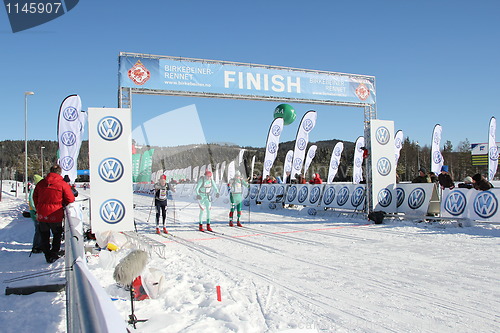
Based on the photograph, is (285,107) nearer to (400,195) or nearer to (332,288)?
(400,195)

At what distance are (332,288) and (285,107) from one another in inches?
678

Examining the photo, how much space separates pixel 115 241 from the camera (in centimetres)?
764

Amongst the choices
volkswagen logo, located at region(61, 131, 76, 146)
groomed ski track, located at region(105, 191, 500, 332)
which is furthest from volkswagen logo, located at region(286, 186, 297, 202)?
volkswagen logo, located at region(61, 131, 76, 146)

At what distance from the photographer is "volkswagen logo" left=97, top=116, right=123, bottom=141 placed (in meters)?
8.90

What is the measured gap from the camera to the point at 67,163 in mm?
16516

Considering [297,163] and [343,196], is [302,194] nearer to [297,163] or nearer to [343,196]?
[343,196]

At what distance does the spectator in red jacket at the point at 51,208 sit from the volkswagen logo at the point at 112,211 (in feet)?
7.01

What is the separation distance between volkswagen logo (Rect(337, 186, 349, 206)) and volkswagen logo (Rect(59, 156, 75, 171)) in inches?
464

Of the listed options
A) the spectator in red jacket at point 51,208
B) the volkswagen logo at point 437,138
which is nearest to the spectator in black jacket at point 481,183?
the spectator in red jacket at point 51,208

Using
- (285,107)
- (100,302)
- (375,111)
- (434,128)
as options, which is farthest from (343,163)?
(100,302)

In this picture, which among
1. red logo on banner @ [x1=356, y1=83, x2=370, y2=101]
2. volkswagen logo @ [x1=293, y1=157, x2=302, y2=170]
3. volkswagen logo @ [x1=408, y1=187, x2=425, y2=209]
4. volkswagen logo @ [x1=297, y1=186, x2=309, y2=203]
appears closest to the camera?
volkswagen logo @ [x1=408, y1=187, x2=425, y2=209]

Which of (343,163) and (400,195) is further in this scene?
(343,163)

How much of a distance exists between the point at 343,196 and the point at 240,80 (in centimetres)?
638

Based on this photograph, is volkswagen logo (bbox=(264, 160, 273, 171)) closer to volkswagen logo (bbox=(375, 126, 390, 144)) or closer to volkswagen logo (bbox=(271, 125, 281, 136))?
volkswagen logo (bbox=(271, 125, 281, 136))
